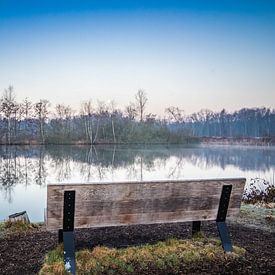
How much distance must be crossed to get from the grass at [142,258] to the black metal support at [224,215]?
10 centimetres

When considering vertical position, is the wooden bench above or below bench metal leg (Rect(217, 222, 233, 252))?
above

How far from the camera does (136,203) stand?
3693 mm

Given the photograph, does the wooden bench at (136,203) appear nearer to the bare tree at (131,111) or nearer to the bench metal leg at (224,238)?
the bench metal leg at (224,238)

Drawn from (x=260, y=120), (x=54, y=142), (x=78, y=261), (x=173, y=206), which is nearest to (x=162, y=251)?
(x=173, y=206)

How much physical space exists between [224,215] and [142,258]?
3.80 ft

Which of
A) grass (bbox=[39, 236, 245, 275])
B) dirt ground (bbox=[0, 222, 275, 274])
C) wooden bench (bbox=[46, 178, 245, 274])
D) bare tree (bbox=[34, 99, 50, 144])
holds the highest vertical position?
bare tree (bbox=[34, 99, 50, 144])

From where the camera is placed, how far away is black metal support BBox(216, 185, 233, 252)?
4043mm

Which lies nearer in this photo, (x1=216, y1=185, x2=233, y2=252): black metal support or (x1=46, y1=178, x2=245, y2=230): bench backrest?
(x1=46, y1=178, x2=245, y2=230): bench backrest

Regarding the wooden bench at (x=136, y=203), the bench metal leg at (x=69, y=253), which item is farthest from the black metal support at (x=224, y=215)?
the bench metal leg at (x=69, y=253)

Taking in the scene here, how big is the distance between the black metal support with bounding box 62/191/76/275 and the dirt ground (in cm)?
53

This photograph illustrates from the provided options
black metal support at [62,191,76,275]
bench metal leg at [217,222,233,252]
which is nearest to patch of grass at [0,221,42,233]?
black metal support at [62,191,76,275]

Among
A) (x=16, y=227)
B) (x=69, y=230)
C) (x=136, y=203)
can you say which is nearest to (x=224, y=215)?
(x=136, y=203)

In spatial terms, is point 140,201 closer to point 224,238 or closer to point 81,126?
point 224,238

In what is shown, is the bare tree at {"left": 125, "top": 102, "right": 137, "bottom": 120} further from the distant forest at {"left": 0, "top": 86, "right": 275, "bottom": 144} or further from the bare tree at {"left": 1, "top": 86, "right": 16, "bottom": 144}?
the bare tree at {"left": 1, "top": 86, "right": 16, "bottom": 144}
